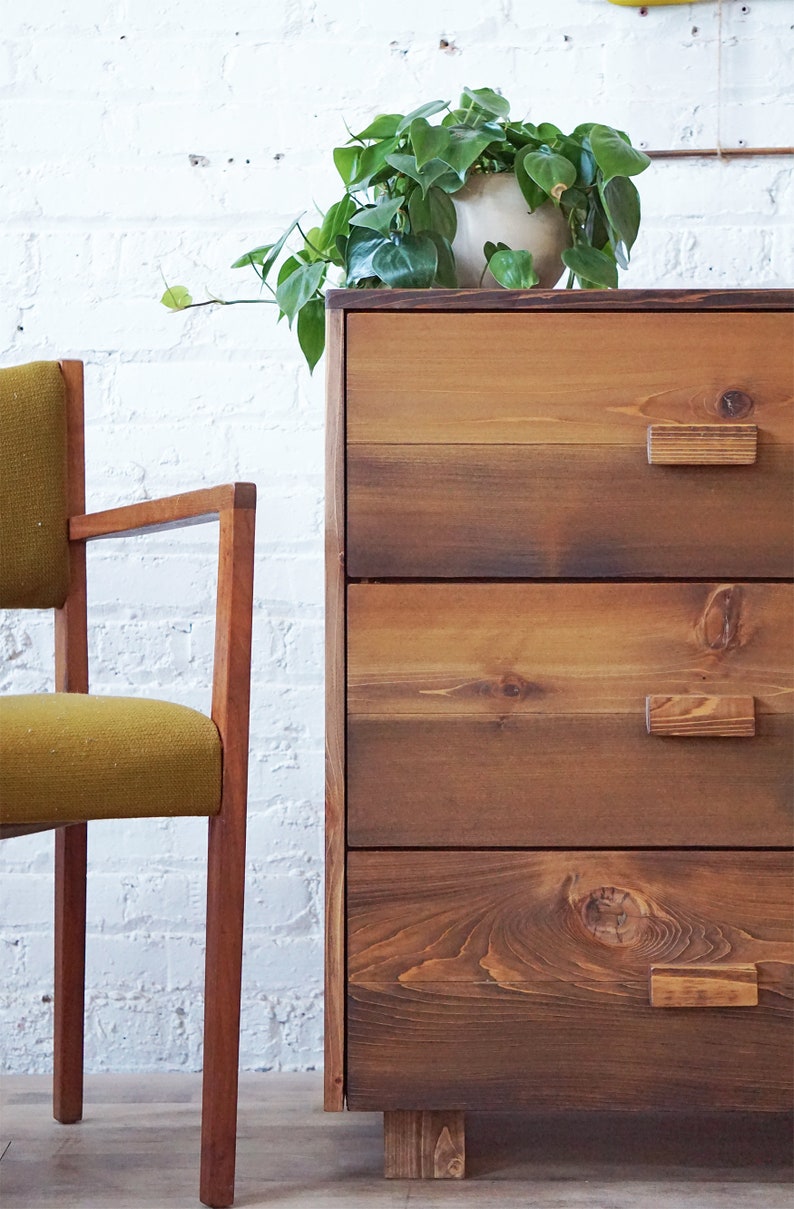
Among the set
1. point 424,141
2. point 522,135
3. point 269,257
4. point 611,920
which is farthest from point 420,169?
point 611,920

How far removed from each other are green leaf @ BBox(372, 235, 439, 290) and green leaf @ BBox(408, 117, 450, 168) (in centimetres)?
8

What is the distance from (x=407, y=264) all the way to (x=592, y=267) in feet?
0.61

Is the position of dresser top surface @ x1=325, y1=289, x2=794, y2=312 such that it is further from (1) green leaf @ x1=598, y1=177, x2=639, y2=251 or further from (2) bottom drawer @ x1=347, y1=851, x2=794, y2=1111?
(2) bottom drawer @ x1=347, y1=851, x2=794, y2=1111

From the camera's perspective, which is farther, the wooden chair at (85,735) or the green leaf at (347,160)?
the green leaf at (347,160)

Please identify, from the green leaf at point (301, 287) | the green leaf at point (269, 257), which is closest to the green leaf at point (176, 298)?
the green leaf at point (269, 257)

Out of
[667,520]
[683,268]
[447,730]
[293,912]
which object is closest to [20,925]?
[293,912]

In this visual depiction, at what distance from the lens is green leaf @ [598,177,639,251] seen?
1.10m

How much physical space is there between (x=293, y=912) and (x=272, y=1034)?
0.52ft

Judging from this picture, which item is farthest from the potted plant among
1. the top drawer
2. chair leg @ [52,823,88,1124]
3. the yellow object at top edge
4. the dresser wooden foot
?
the dresser wooden foot

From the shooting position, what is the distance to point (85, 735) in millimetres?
924

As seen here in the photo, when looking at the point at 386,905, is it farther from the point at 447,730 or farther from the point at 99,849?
the point at 99,849

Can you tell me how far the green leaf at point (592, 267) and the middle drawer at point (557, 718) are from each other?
0.32 m

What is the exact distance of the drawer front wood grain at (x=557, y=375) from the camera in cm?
102

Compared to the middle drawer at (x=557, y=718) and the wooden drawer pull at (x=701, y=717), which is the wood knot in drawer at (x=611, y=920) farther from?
the wooden drawer pull at (x=701, y=717)
